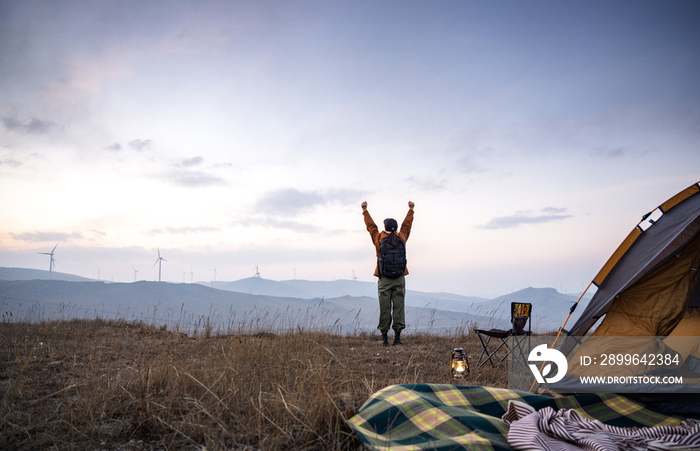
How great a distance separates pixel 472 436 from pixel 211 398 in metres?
1.98

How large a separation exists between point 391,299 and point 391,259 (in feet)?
2.76

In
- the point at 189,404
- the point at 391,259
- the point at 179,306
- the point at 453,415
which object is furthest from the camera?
the point at 179,306

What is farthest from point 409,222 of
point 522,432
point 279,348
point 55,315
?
point 55,315

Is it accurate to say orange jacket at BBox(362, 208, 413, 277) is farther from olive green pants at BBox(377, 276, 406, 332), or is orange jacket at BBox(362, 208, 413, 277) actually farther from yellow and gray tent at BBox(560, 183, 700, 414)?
yellow and gray tent at BBox(560, 183, 700, 414)

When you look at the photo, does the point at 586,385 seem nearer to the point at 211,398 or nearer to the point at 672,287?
the point at 672,287

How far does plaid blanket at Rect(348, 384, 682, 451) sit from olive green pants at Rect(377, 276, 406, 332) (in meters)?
3.96

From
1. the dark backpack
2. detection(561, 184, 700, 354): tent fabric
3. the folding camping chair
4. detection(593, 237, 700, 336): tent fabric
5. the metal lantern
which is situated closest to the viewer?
detection(561, 184, 700, 354): tent fabric

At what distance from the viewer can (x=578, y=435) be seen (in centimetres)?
237

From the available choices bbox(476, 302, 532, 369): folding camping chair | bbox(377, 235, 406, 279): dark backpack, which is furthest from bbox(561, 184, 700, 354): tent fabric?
bbox(377, 235, 406, 279): dark backpack

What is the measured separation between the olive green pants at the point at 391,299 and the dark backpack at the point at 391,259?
167 millimetres

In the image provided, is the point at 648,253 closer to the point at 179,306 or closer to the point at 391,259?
the point at 391,259

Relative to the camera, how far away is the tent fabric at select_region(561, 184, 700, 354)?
13.2ft

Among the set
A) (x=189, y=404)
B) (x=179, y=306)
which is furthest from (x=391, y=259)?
(x=179, y=306)

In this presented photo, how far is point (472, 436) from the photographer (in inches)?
87.2
